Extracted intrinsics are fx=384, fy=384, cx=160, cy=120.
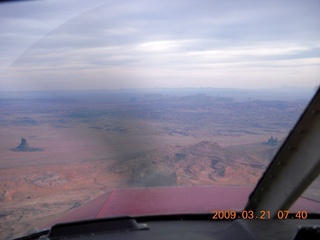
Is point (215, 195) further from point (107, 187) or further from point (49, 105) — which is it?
point (49, 105)
